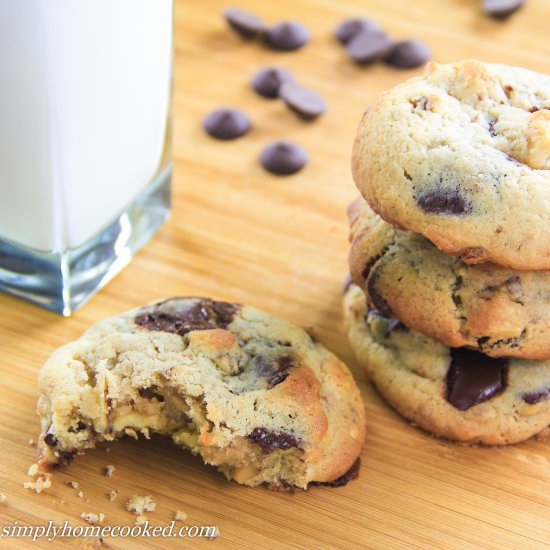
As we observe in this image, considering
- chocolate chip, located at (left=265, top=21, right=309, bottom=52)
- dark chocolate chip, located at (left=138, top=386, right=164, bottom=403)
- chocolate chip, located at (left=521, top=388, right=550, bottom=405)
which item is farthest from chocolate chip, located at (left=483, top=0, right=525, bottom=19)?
dark chocolate chip, located at (left=138, top=386, right=164, bottom=403)

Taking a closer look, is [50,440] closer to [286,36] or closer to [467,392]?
[467,392]

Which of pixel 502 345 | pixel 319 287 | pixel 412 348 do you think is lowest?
pixel 319 287

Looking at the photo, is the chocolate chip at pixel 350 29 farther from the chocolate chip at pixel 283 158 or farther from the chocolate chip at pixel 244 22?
the chocolate chip at pixel 283 158

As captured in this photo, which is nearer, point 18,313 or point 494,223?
point 494,223

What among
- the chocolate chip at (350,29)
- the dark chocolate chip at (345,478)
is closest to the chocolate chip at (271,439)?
the dark chocolate chip at (345,478)

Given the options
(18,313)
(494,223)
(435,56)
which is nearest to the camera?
(494,223)

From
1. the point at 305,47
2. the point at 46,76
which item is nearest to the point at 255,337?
the point at 46,76

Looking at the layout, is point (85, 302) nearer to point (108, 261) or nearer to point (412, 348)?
point (108, 261)
